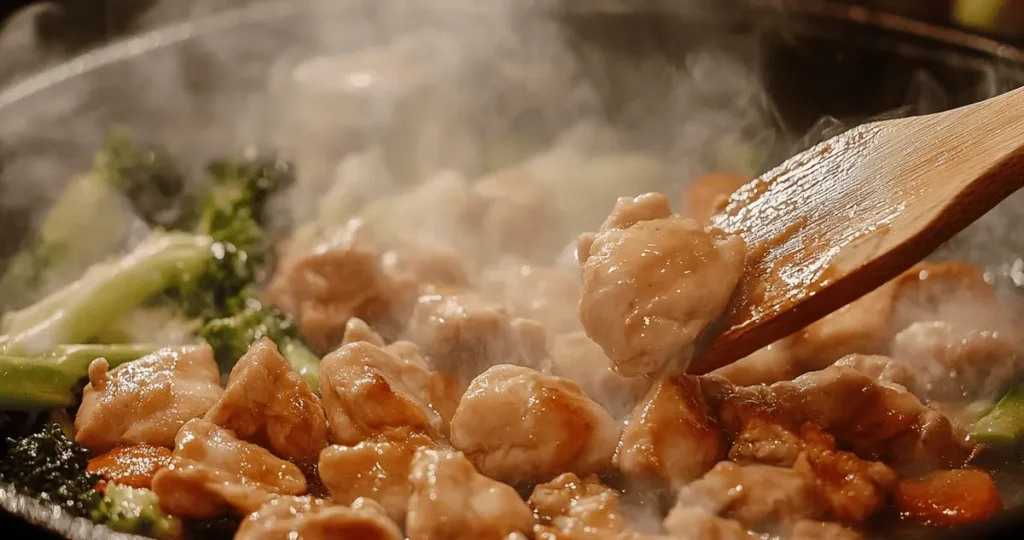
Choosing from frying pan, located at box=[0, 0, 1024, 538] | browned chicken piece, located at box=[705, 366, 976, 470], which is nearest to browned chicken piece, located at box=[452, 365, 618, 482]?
browned chicken piece, located at box=[705, 366, 976, 470]

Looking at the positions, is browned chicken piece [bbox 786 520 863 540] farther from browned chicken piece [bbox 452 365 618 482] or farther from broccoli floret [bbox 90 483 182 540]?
broccoli floret [bbox 90 483 182 540]

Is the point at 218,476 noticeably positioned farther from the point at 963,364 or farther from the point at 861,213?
the point at 963,364

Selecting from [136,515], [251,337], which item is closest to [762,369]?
[251,337]

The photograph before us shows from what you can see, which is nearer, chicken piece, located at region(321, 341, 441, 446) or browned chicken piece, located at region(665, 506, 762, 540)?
browned chicken piece, located at region(665, 506, 762, 540)

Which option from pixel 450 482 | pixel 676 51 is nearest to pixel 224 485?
pixel 450 482

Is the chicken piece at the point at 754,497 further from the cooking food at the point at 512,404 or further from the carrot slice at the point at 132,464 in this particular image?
the carrot slice at the point at 132,464
